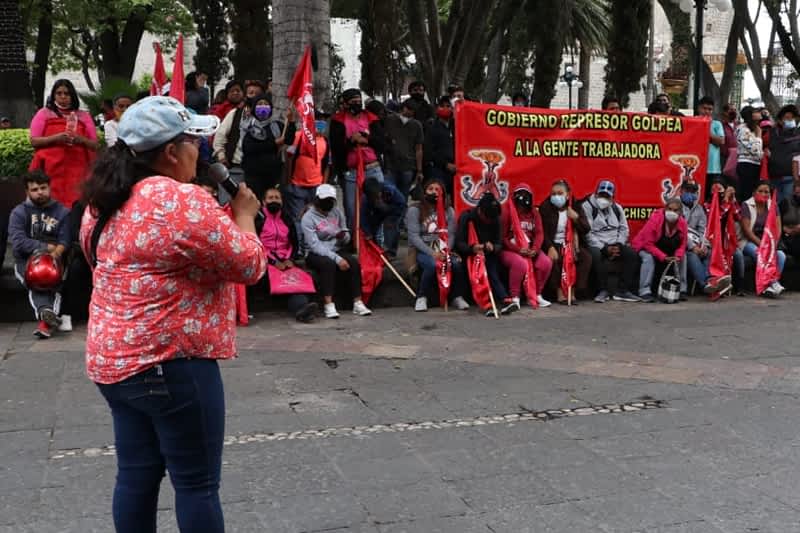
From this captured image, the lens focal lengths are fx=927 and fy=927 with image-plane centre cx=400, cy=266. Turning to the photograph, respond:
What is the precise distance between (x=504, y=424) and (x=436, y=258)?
394 cm

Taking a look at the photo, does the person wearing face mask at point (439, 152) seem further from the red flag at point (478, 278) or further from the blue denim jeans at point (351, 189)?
the red flag at point (478, 278)

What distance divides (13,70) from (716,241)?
9337 mm

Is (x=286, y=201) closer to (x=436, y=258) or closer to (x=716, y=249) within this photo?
(x=436, y=258)

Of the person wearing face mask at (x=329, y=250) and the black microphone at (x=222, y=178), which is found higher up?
the black microphone at (x=222, y=178)

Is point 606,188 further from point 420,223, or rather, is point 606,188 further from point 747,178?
point 747,178

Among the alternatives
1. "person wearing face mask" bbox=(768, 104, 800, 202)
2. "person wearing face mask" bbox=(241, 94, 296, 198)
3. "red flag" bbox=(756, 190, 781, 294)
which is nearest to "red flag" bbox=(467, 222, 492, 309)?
"person wearing face mask" bbox=(241, 94, 296, 198)

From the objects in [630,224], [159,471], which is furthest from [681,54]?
[159,471]

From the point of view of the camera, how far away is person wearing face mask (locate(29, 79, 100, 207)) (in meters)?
8.82

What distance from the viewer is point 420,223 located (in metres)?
9.30

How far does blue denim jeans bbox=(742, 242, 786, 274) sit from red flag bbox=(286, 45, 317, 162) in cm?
486

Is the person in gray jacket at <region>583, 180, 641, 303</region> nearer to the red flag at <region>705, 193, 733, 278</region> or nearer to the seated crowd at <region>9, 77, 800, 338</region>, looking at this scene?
the seated crowd at <region>9, 77, 800, 338</region>

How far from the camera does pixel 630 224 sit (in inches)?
420

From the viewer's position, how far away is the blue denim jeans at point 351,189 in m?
10.0

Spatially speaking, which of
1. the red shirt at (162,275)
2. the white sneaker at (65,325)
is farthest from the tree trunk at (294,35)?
the red shirt at (162,275)
